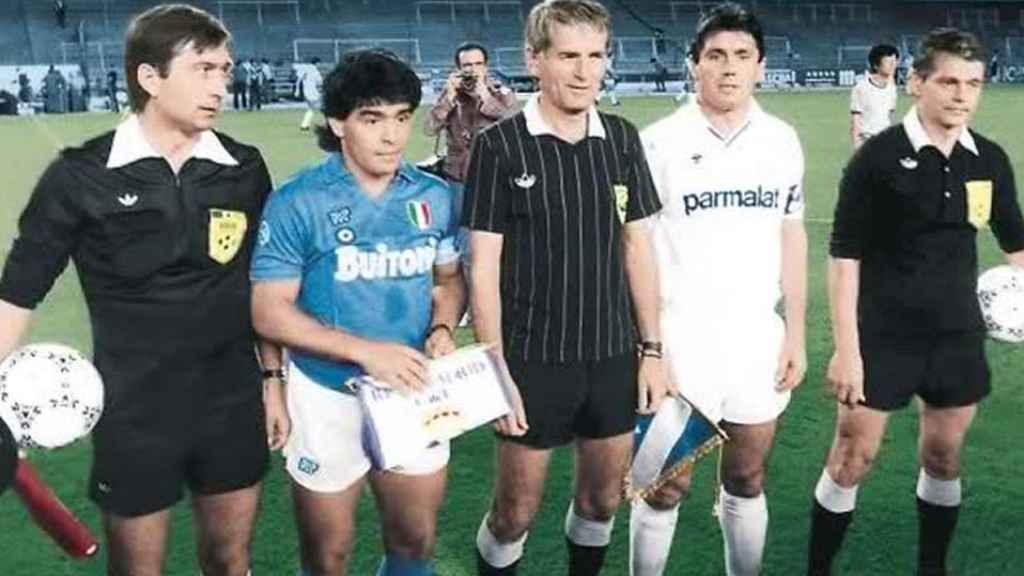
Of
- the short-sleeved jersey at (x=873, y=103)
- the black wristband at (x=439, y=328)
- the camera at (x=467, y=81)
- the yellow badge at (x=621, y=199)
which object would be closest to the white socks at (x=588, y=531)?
the black wristband at (x=439, y=328)

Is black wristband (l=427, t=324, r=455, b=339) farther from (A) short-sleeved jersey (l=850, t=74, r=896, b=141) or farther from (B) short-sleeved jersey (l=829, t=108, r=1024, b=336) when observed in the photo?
(A) short-sleeved jersey (l=850, t=74, r=896, b=141)

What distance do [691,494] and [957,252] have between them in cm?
171

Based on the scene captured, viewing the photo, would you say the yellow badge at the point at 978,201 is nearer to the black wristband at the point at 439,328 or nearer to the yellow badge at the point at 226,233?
the black wristband at the point at 439,328

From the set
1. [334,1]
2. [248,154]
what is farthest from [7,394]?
[334,1]

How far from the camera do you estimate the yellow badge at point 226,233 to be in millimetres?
2943

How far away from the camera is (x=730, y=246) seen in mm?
3508

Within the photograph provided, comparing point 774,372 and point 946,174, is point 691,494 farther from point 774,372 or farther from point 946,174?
point 946,174

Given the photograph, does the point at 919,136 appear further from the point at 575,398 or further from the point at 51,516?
the point at 51,516

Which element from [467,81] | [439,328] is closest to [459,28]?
[467,81]

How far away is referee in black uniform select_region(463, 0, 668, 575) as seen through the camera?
323 cm

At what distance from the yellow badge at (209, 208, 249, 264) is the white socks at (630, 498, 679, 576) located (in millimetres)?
1540

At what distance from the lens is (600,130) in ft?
11.0

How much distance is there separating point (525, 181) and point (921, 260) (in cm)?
136

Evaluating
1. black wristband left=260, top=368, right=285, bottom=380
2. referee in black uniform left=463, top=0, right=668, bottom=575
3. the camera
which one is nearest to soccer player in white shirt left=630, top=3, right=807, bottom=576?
referee in black uniform left=463, top=0, right=668, bottom=575
